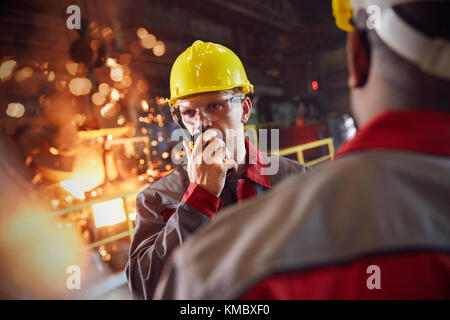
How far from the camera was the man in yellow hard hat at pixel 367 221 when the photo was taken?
470 millimetres

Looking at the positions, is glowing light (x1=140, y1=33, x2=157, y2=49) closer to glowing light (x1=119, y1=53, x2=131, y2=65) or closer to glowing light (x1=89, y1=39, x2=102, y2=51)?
glowing light (x1=119, y1=53, x2=131, y2=65)

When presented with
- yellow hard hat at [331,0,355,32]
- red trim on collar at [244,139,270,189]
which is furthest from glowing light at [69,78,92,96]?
yellow hard hat at [331,0,355,32]

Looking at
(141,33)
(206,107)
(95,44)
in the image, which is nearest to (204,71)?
(206,107)

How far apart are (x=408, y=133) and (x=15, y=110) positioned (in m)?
7.29

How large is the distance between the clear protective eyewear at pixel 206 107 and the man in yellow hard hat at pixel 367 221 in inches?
49.1

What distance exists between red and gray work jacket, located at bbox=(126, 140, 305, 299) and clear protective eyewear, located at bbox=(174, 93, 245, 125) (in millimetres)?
339

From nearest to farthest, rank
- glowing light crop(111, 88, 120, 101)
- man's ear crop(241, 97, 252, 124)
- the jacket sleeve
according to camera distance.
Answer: the jacket sleeve → man's ear crop(241, 97, 252, 124) → glowing light crop(111, 88, 120, 101)

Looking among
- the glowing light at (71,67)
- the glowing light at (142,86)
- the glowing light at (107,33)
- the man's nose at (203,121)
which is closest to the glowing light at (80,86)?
the glowing light at (71,67)

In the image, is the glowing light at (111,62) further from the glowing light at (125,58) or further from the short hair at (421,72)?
the short hair at (421,72)

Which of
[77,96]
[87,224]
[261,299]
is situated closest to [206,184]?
[261,299]

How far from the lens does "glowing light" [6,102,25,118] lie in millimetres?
5824

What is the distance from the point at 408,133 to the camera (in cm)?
54

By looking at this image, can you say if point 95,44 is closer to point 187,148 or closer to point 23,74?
point 23,74

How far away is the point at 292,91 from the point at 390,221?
1502cm
